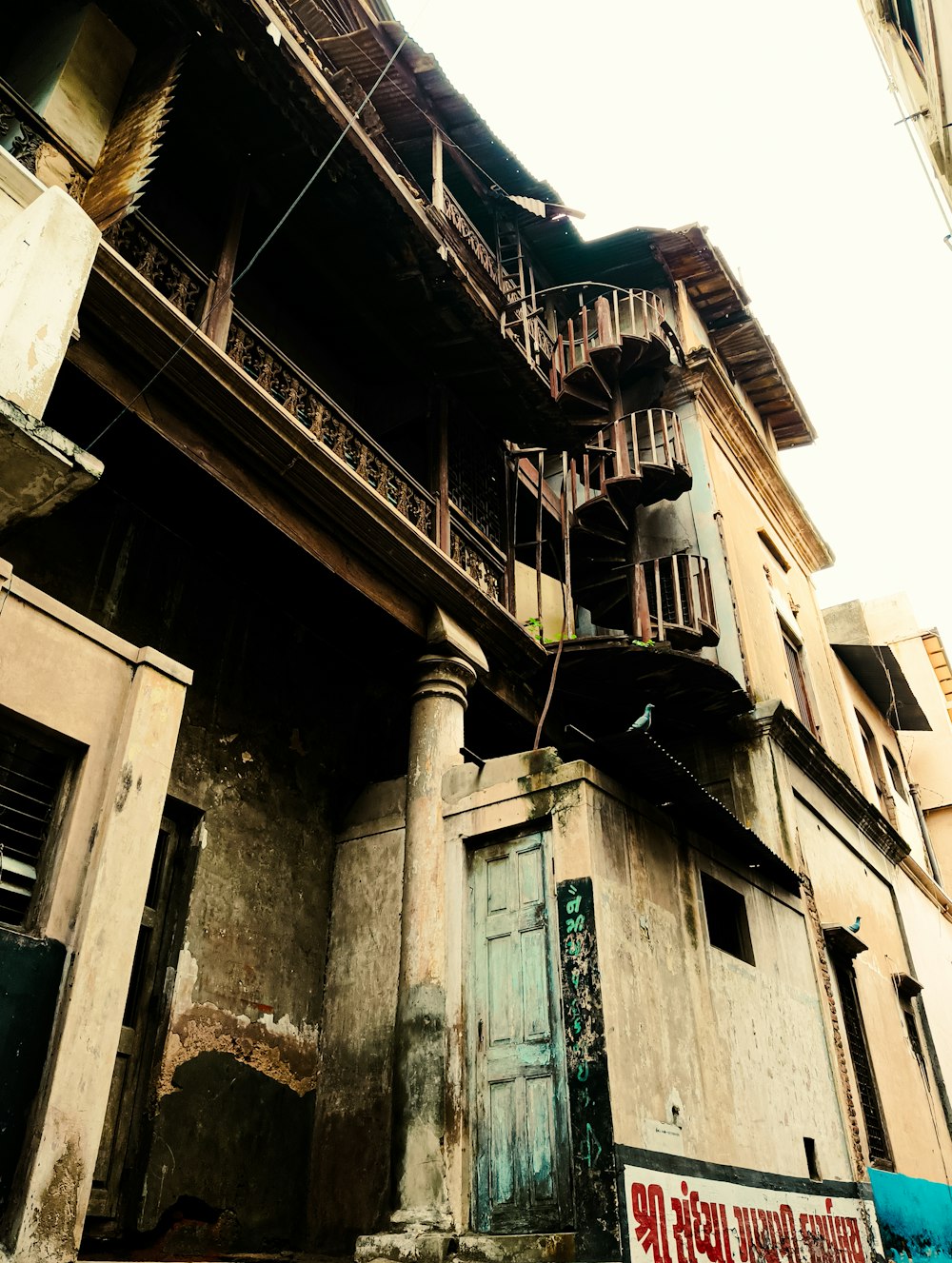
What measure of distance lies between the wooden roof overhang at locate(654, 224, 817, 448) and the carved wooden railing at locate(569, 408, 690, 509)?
444 cm

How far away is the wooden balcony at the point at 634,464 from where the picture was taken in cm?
1302

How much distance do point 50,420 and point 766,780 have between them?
8657 millimetres

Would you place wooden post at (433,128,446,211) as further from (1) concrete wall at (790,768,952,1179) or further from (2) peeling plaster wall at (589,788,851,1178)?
(1) concrete wall at (790,768,952,1179)

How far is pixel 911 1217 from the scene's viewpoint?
433 inches

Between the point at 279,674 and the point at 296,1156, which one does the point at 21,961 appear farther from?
the point at 279,674

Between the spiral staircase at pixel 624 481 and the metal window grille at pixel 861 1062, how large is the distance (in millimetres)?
4406

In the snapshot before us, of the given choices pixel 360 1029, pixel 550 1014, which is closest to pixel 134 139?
pixel 550 1014

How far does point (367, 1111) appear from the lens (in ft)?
26.5

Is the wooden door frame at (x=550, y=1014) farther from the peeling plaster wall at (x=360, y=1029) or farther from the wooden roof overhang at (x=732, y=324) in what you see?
the wooden roof overhang at (x=732, y=324)

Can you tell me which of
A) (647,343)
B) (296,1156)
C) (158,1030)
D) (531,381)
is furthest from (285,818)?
(647,343)

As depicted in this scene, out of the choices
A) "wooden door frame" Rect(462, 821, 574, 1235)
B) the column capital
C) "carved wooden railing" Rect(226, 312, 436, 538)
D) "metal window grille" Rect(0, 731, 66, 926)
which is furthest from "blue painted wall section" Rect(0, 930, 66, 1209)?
"carved wooden railing" Rect(226, 312, 436, 538)

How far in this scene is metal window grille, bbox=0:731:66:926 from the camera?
5.27 metres


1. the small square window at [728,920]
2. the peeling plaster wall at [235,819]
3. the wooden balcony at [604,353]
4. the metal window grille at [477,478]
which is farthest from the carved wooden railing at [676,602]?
the peeling plaster wall at [235,819]

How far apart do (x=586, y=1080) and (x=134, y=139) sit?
24.3 feet
